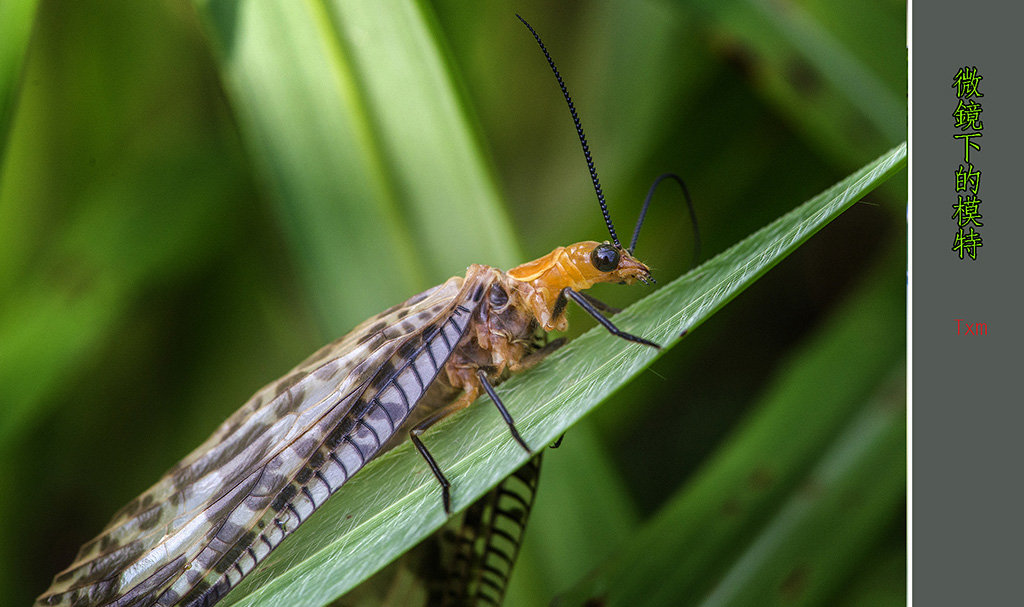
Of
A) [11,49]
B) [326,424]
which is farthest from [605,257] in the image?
[11,49]

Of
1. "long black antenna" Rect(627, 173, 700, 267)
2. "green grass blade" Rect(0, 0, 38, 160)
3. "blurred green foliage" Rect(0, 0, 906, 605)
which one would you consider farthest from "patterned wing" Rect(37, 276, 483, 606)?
"green grass blade" Rect(0, 0, 38, 160)

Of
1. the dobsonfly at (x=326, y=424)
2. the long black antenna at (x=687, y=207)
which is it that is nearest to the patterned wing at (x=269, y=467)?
the dobsonfly at (x=326, y=424)

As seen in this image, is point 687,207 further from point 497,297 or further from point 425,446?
point 425,446

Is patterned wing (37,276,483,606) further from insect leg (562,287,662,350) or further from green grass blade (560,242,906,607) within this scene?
green grass blade (560,242,906,607)

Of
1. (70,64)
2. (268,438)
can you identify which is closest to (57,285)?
(70,64)

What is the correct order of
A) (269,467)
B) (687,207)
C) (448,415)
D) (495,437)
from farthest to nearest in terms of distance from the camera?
1. (687,207)
2. (448,415)
3. (269,467)
4. (495,437)
